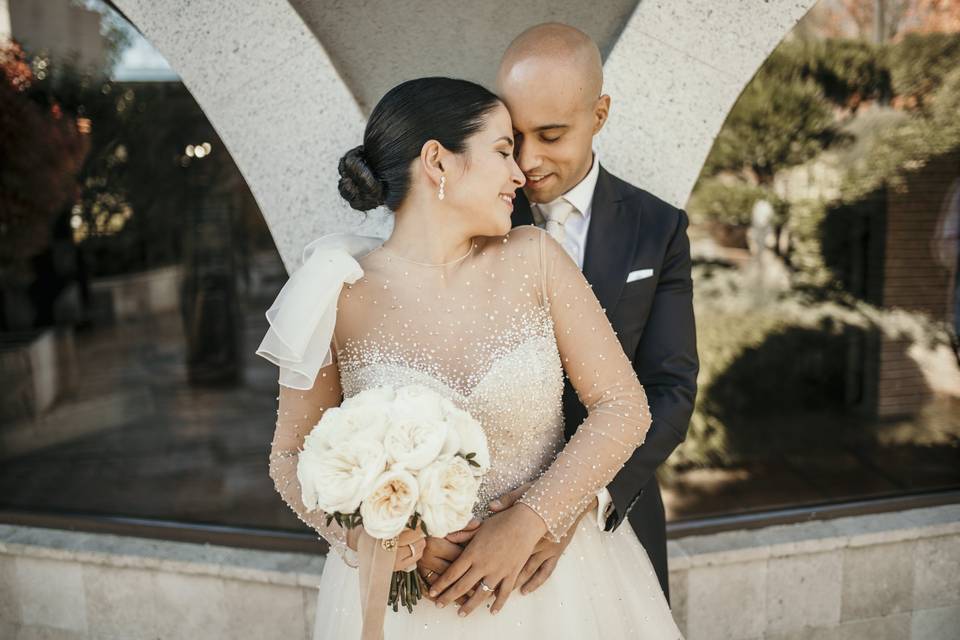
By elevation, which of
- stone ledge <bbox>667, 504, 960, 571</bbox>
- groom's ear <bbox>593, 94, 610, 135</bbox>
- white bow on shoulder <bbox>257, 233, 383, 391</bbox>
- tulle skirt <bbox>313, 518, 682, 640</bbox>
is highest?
groom's ear <bbox>593, 94, 610, 135</bbox>

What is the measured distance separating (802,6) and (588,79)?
914 mm

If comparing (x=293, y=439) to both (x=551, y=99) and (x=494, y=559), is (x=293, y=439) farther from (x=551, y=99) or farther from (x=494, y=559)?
(x=551, y=99)

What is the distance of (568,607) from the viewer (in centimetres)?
174

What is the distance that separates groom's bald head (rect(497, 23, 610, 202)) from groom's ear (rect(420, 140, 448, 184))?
40cm

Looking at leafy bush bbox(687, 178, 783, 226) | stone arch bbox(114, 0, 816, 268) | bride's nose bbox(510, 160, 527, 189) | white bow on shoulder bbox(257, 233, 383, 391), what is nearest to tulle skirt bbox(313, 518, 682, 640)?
white bow on shoulder bbox(257, 233, 383, 391)

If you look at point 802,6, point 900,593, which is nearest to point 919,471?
point 900,593

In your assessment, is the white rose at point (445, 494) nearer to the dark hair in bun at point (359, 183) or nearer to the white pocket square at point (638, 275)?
the dark hair in bun at point (359, 183)

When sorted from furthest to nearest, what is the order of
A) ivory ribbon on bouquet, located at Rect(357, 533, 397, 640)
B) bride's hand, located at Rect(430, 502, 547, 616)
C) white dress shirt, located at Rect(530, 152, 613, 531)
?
white dress shirt, located at Rect(530, 152, 613, 531), bride's hand, located at Rect(430, 502, 547, 616), ivory ribbon on bouquet, located at Rect(357, 533, 397, 640)

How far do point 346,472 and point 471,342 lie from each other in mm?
475

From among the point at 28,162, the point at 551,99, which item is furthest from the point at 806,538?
the point at 28,162

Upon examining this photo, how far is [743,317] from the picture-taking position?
5.24 meters

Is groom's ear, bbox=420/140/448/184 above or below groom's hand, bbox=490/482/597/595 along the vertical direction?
above

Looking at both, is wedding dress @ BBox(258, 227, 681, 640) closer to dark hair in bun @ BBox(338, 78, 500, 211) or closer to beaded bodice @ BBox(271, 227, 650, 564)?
beaded bodice @ BBox(271, 227, 650, 564)

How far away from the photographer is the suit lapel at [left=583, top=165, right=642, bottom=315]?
6.47 feet
